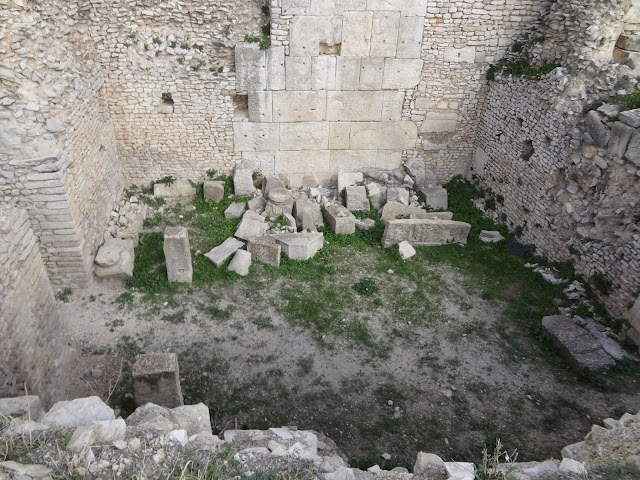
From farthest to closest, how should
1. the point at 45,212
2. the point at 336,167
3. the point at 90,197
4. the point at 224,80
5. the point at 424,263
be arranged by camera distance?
the point at 336,167 → the point at 224,80 → the point at 424,263 → the point at 90,197 → the point at 45,212

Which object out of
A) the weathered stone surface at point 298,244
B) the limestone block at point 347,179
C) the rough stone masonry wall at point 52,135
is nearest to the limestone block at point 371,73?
the limestone block at point 347,179

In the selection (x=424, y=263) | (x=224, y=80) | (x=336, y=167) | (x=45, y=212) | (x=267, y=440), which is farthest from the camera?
(x=336, y=167)

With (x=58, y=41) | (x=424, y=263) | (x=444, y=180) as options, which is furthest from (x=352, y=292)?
(x=58, y=41)

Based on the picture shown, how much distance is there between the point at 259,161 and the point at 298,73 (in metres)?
2.07

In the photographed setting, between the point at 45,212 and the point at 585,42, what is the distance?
8.98 meters

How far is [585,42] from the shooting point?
7762mm

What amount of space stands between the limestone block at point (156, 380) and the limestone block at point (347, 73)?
641cm

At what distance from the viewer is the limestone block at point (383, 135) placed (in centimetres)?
990

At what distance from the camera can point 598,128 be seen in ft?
23.4

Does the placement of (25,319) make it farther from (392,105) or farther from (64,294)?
(392,105)

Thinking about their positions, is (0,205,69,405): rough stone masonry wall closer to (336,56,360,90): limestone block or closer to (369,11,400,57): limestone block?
(336,56,360,90): limestone block

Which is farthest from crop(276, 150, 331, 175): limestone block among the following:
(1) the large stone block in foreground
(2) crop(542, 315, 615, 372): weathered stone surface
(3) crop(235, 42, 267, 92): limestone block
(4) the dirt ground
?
(2) crop(542, 315, 615, 372): weathered stone surface

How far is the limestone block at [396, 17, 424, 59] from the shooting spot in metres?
8.80

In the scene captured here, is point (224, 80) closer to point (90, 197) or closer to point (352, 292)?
point (90, 197)
